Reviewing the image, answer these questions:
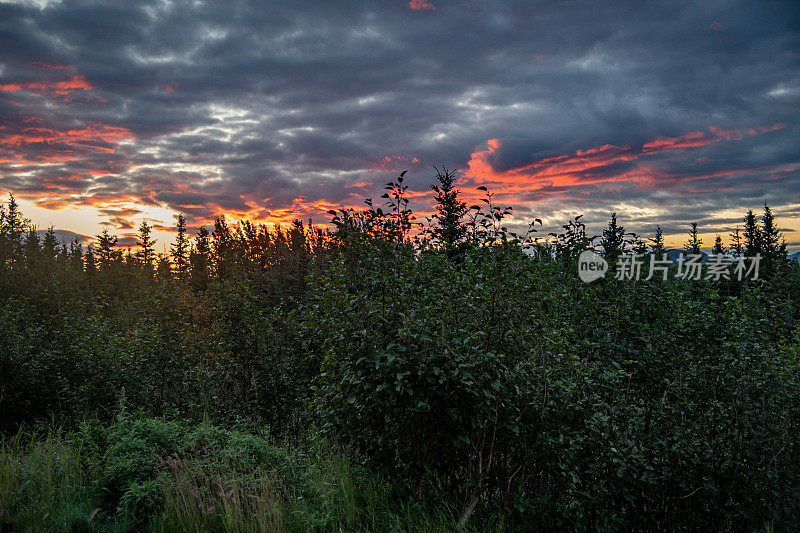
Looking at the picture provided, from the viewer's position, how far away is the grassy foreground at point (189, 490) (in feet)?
13.5

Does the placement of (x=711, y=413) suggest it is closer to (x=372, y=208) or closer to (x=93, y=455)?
(x=372, y=208)

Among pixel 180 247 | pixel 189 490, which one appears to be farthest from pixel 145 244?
pixel 189 490

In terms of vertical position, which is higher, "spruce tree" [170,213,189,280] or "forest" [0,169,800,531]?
"spruce tree" [170,213,189,280]

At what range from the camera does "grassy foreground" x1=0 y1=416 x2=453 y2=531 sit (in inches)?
162

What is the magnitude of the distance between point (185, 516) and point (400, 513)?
2.11 meters

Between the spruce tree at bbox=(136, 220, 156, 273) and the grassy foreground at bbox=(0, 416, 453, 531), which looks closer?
the grassy foreground at bbox=(0, 416, 453, 531)

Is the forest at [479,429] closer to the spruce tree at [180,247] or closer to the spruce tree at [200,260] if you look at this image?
the spruce tree at [200,260]

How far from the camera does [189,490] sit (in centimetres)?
432

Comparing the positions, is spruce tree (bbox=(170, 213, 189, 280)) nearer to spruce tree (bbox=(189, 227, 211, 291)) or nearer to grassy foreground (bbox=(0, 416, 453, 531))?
spruce tree (bbox=(189, 227, 211, 291))

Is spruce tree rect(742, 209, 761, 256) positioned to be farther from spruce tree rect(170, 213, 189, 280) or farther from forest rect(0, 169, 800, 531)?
spruce tree rect(170, 213, 189, 280)

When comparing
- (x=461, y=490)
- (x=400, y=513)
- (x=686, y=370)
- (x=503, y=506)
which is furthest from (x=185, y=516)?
(x=686, y=370)

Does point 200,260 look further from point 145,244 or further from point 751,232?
point 751,232

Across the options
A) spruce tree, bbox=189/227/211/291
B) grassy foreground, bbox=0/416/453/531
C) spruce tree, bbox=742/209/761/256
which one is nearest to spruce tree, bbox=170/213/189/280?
spruce tree, bbox=189/227/211/291

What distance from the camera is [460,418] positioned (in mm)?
3900
